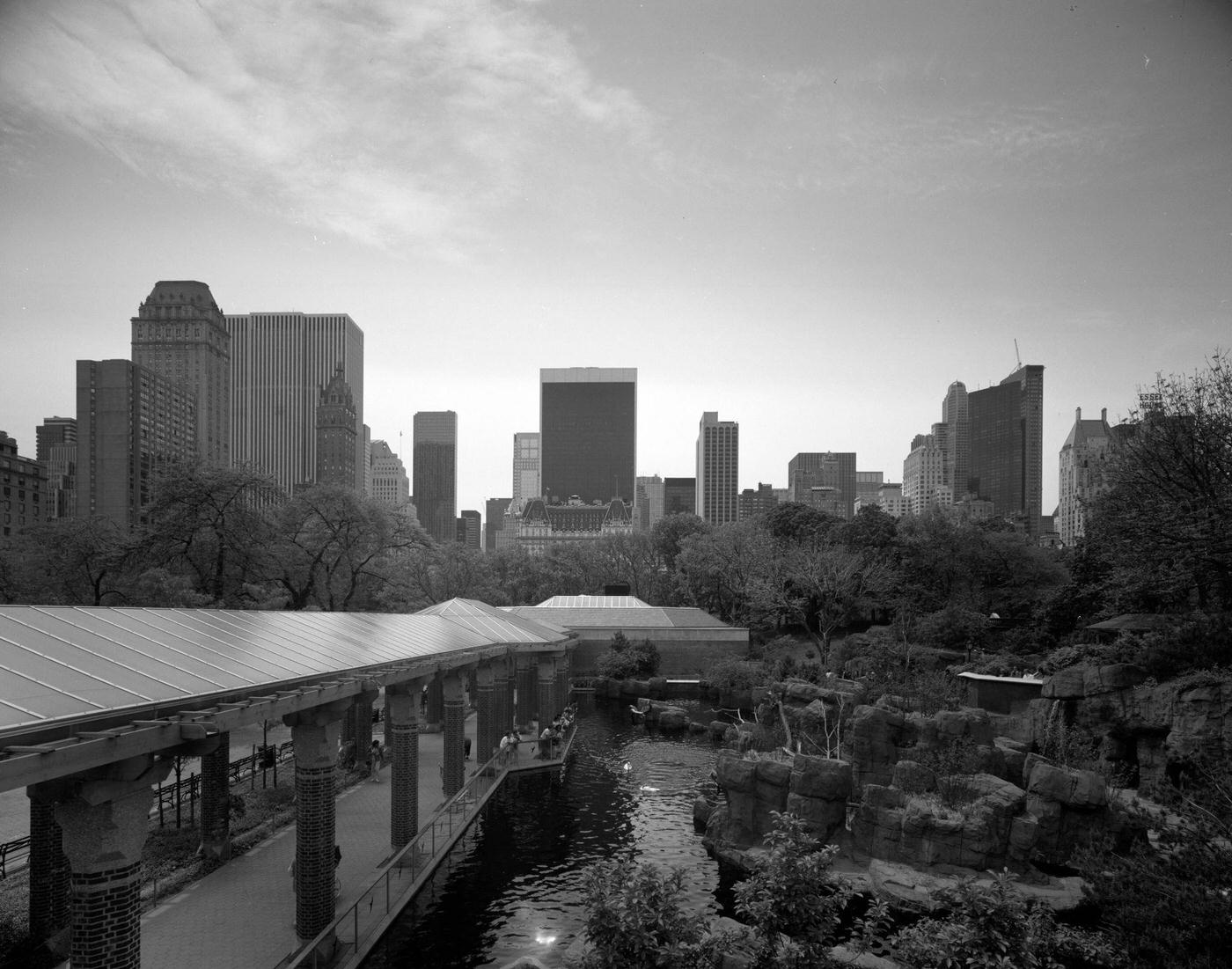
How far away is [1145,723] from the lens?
2138 cm

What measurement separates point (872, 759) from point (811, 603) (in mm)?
32451

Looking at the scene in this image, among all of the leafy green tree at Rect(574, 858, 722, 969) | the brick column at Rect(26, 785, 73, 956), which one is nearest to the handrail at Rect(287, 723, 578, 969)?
the brick column at Rect(26, 785, 73, 956)

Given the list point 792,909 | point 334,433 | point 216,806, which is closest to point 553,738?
point 216,806

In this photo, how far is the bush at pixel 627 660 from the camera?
45219mm

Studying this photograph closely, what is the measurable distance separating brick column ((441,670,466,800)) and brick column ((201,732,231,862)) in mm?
5394

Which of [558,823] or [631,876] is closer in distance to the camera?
[631,876]

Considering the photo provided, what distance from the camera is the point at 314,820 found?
1291 cm

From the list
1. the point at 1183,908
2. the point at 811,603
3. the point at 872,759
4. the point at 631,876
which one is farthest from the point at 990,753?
the point at 811,603

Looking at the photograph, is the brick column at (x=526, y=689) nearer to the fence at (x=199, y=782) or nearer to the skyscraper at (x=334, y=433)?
the fence at (x=199, y=782)

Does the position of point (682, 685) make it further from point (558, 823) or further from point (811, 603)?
point (558, 823)

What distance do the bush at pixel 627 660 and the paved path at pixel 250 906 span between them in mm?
25806

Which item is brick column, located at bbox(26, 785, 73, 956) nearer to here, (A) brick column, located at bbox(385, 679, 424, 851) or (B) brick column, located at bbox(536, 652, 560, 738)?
(A) brick column, located at bbox(385, 679, 424, 851)

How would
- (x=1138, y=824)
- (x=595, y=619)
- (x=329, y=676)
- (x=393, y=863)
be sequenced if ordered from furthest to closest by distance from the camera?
(x=595, y=619), (x=1138, y=824), (x=393, y=863), (x=329, y=676)

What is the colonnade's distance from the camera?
321 inches
